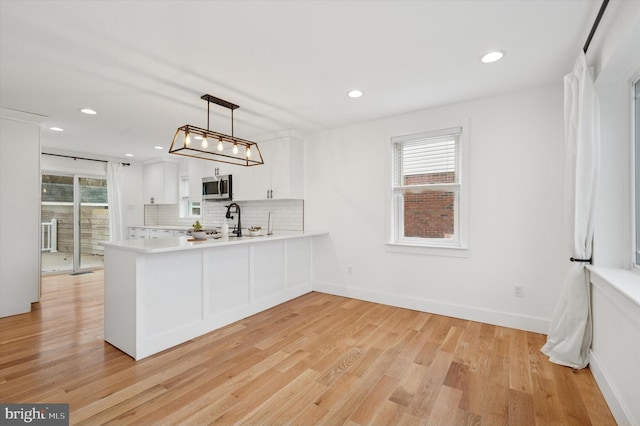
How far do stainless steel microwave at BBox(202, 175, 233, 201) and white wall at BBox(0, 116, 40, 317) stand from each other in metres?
2.41

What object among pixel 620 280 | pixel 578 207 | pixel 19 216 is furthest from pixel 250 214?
pixel 620 280

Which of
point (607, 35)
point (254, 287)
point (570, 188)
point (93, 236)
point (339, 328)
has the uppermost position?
point (607, 35)

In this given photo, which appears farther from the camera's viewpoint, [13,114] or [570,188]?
[13,114]

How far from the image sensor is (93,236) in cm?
648

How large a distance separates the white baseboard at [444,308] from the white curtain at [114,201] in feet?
16.0

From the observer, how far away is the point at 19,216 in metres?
3.78

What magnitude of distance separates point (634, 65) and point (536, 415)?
238 cm

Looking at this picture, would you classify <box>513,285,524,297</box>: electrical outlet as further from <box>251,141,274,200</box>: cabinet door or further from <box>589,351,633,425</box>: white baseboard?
<box>251,141,274,200</box>: cabinet door

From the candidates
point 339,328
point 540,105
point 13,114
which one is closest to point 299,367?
point 339,328

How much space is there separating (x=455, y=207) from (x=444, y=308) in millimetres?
1214

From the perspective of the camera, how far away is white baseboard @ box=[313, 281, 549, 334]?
10.0ft

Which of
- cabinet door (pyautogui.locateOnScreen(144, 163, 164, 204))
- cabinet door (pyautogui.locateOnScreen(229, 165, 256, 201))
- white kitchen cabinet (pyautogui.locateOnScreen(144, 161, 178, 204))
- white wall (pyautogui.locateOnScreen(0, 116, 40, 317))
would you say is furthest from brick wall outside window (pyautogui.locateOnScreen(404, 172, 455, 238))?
cabinet door (pyautogui.locateOnScreen(144, 163, 164, 204))

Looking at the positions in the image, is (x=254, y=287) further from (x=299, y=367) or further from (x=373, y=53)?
(x=373, y=53)

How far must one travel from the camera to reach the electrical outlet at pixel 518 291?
3107mm
